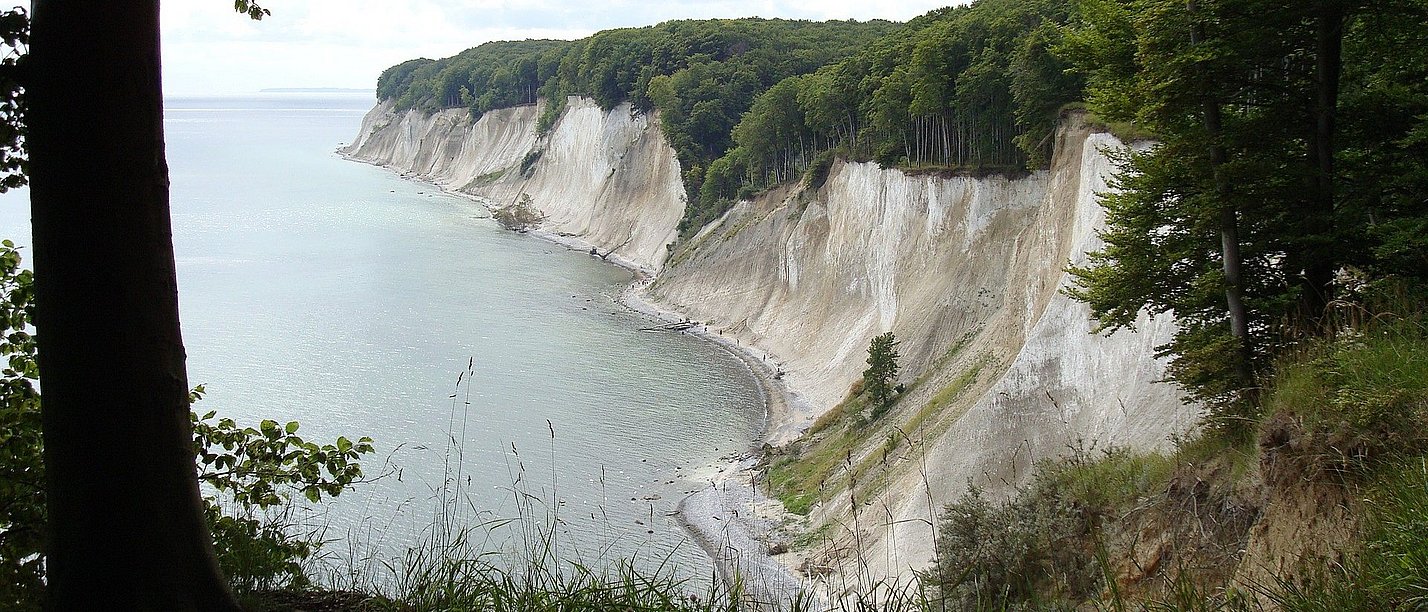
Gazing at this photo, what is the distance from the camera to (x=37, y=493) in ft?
18.2

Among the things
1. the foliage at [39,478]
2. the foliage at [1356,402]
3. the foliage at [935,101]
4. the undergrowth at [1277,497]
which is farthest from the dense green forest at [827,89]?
the foliage at [39,478]

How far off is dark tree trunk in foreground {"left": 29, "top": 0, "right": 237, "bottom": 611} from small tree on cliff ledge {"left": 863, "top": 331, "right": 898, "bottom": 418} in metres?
28.5

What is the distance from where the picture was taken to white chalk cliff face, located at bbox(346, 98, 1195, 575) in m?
21.3

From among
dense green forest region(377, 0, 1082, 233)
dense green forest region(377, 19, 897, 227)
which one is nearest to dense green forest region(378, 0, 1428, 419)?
dense green forest region(377, 0, 1082, 233)

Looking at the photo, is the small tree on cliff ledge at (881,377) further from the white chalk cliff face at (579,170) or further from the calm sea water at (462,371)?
the white chalk cliff face at (579,170)

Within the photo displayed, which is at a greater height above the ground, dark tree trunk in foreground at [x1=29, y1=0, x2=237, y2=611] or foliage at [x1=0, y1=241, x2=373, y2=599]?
dark tree trunk in foreground at [x1=29, y1=0, x2=237, y2=611]

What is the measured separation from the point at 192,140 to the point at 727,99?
15480 cm

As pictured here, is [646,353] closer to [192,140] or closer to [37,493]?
[37,493]

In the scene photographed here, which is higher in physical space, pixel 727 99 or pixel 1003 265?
pixel 727 99

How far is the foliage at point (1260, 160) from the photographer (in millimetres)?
11984

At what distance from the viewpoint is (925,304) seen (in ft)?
122

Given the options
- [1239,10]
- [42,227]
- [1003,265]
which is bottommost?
[1003,265]

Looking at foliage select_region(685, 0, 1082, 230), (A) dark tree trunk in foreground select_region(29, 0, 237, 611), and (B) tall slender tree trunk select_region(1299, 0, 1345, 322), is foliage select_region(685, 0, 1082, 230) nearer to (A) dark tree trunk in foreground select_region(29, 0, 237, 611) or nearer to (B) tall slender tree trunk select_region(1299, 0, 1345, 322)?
(B) tall slender tree trunk select_region(1299, 0, 1345, 322)

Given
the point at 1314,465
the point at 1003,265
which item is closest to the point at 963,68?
the point at 1003,265
